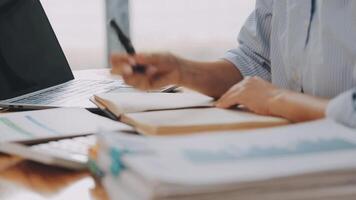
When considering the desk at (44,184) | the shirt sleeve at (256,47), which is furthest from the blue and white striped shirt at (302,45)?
the desk at (44,184)

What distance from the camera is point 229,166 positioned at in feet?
1.57

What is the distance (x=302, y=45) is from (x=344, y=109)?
1.43 feet

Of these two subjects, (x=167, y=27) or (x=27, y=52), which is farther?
(x=167, y=27)

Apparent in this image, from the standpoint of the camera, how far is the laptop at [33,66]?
1187mm

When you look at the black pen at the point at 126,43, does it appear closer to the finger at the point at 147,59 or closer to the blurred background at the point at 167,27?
the finger at the point at 147,59

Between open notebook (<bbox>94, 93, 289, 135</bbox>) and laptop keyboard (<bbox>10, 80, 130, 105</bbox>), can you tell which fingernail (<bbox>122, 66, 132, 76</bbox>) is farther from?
laptop keyboard (<bbox>10, 80, 130, 105</bbox>)

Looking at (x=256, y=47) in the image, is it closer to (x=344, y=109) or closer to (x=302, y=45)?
(x=302, y=45)

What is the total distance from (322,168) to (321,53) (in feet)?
1.83

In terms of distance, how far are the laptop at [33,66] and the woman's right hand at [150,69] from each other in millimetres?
155

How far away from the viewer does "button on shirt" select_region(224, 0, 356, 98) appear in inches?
38.0

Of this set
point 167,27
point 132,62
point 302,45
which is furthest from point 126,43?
point 167,27

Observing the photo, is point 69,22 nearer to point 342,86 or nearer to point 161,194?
point 342,86

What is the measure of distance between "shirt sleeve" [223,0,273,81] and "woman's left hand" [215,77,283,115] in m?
0.34

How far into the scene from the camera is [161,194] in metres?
0.45
